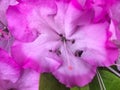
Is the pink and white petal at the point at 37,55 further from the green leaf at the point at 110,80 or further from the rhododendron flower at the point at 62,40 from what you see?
the green leaf at the point at 110,80

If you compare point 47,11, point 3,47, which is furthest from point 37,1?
point 3,47

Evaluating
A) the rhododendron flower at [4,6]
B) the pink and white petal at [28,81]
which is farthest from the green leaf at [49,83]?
the rhododendron flower at [4,6]

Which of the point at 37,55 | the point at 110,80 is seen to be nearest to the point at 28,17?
the point at 37,55

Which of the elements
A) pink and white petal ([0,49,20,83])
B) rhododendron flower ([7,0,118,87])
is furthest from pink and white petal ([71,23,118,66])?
pink and white petal ([0,49,20,83])

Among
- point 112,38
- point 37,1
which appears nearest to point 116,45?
point 112,38

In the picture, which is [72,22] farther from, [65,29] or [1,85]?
[1,85]

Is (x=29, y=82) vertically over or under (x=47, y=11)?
under
